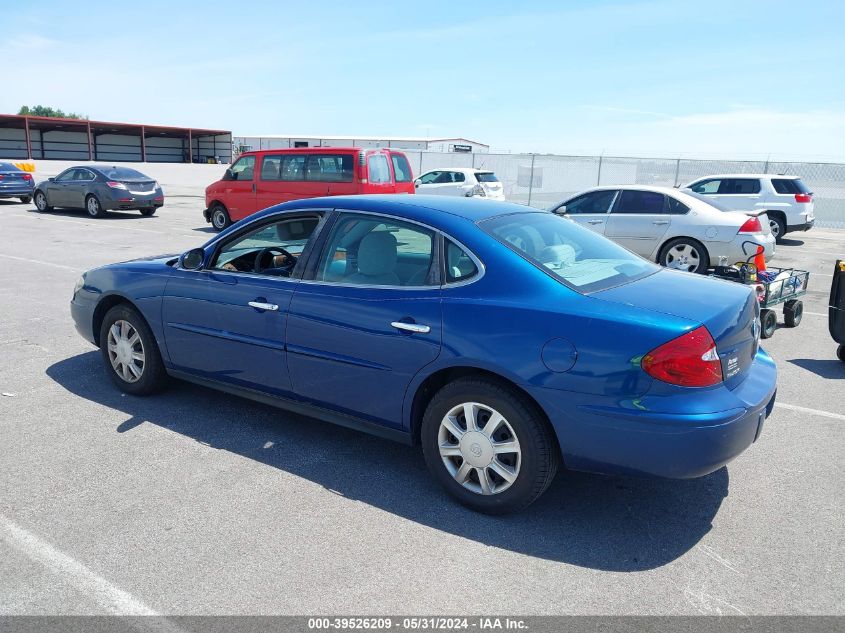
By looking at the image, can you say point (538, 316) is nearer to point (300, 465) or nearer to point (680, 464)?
point (680, 464)

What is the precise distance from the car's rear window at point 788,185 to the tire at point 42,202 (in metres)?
20.1

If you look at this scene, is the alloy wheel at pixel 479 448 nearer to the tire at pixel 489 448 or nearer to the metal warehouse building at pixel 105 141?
the tire at pixel 489 448

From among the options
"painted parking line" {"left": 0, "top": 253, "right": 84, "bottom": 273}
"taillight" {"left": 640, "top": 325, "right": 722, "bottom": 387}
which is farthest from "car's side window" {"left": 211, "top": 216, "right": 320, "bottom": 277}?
"painted parking line" {"left": 0, "top": 253, "right": 84, "bottom": 273}

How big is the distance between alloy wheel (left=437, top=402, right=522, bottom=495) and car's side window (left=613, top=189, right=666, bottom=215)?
851 cm

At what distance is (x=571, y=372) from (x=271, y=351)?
190 cm

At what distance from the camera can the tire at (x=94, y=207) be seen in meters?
18.7

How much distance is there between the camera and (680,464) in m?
3.05

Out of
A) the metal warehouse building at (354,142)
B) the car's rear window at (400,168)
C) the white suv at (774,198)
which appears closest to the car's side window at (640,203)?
the car's rear window at (400,168)

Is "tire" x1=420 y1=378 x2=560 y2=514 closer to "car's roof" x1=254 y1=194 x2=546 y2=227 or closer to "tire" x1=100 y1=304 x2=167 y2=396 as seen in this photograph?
"car's roof" x1=254 y1=194 x2=546 y2=227

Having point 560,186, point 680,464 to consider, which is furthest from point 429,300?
point 560,186

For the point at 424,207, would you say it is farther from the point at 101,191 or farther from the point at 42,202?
the point at 42,202

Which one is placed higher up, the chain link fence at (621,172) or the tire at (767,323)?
the chain link fence at (621,172)

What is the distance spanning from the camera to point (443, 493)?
3.72 metres

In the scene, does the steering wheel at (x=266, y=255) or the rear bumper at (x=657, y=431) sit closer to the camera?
the rear bumper at (x=657, y=431)
